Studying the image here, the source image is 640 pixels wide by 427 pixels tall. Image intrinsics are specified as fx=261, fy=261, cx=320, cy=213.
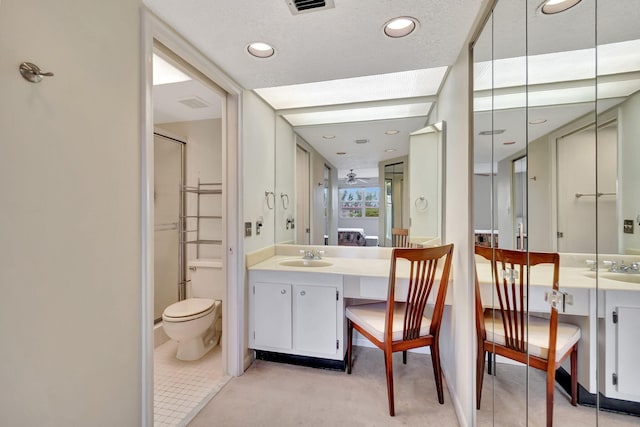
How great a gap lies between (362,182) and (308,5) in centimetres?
158

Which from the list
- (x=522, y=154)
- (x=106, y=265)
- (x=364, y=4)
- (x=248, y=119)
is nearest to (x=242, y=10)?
(x=364, y=4)

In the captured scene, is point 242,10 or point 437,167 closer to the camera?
point 242,10

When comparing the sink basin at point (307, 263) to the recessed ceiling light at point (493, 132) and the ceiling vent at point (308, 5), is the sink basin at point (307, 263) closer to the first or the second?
the recessed ceiling light at point (493, 132)

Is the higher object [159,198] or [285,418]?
[159,198]

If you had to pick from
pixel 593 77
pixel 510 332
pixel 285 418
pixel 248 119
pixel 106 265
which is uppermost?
pixel 248 119

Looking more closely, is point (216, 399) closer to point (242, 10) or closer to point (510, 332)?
point (510, 332)

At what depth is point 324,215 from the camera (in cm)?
261

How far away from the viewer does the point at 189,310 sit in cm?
220

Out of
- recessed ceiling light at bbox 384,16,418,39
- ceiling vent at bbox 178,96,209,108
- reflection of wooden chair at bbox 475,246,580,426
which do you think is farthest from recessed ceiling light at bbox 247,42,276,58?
reflection of wooden chair at bbox 475,246,580,426

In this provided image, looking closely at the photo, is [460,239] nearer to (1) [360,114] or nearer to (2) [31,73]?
(1) [360,114]

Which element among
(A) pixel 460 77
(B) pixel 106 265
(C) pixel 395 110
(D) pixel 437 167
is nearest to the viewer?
(B) pixel 106 265

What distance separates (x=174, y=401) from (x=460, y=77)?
8.99 ft

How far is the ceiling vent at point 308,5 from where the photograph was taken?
115 centimetres

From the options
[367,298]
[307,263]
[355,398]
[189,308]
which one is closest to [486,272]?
[367,298]
